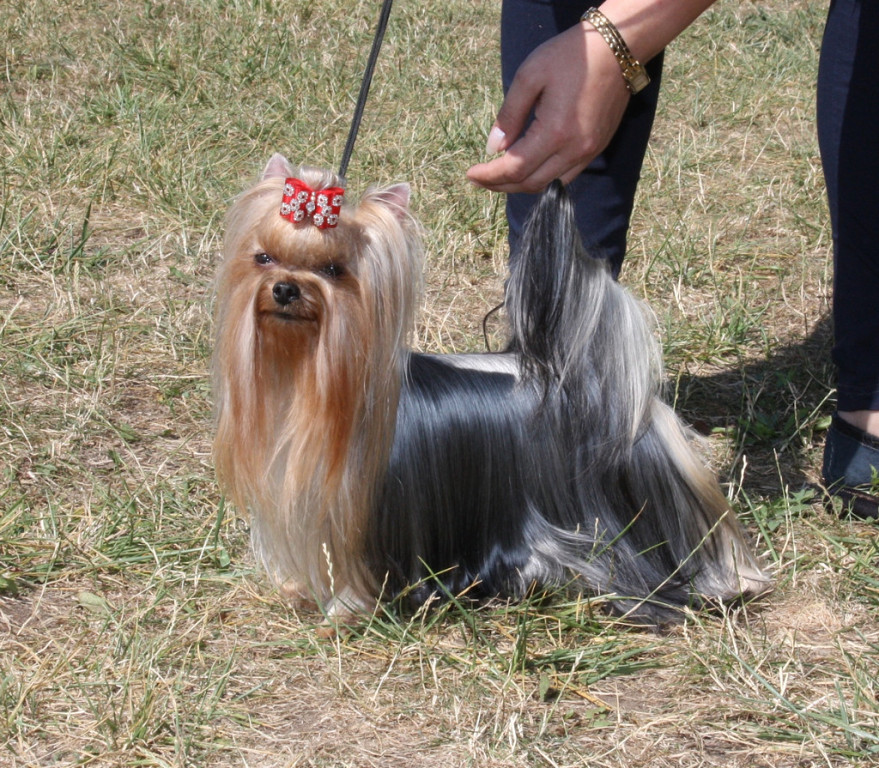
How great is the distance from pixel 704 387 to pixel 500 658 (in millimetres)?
1283

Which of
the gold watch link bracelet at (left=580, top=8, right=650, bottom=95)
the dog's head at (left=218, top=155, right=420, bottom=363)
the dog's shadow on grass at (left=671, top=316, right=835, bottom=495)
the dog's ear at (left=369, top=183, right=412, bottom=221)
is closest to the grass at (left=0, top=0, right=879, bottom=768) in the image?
the dog's shadow on grass at (left=671, top=316, right=835, bottom=495)

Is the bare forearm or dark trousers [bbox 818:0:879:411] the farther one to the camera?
dark trousers [bbox 818:0:879:411]

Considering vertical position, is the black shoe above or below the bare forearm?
below

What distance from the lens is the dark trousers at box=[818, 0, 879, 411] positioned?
87.9 inches

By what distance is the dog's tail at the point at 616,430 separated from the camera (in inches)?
73.5

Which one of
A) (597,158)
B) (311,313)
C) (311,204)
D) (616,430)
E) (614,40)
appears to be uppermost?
(614,40)

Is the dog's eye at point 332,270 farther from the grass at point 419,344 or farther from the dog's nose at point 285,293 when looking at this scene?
the grass at point 419,344

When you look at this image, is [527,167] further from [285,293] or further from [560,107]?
[285,293]

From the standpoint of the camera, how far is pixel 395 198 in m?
1.88

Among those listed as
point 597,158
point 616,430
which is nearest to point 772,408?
point 597,158

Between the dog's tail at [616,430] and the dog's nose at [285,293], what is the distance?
0.36 m

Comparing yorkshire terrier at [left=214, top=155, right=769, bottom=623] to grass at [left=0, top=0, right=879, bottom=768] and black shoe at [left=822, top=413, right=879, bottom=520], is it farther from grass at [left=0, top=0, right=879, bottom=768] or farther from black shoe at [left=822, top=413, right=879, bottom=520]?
black shoe at [left=822, top=413, right=879, bottom=520]

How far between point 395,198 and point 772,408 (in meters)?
1.46

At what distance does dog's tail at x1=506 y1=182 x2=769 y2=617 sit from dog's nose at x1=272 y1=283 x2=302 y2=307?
1.17 ft
